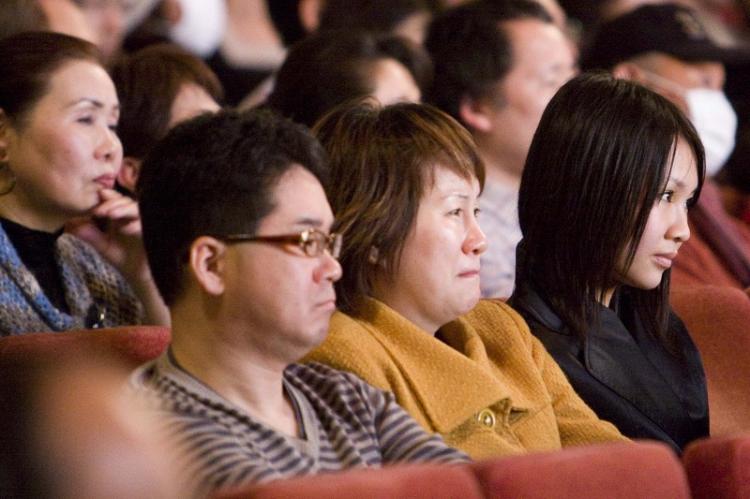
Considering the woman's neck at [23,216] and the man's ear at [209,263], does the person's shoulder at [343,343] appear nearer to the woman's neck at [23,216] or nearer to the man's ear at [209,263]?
the man's ear at [209,263]

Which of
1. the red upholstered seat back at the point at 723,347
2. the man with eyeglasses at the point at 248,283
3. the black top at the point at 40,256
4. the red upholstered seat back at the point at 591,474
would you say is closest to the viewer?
the red upholstered seat back at the point at 591,474


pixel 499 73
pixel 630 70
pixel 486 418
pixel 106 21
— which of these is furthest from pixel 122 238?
pixel 630 70

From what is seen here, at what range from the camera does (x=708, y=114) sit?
12.3 ft

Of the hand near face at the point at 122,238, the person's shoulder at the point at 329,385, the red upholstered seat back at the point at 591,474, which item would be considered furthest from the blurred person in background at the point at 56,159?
the red upholstered seat back at the point at 591,474

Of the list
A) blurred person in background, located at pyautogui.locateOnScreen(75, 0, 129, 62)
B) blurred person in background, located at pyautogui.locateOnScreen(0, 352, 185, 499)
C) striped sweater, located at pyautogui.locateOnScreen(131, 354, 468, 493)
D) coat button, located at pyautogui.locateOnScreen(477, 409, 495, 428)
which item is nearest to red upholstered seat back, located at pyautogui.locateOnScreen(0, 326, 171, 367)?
→ striped sweater, located at pyautogui.locateOnScreen(131, 354, 468, 493)

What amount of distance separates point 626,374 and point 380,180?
1.68 feet

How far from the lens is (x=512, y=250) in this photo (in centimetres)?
312

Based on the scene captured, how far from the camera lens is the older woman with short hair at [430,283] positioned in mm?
1890

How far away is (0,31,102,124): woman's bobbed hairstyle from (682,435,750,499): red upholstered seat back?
127cm

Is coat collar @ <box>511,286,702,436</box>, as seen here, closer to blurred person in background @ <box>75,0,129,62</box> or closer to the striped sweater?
the striped sweater

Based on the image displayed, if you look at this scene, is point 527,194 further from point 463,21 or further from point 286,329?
point 463,21

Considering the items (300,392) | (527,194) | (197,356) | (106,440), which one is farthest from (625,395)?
(106,440)

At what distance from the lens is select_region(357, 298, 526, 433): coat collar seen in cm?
186

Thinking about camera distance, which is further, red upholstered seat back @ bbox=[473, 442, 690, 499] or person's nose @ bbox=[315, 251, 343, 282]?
person's nose @ bbox=[315, 251, 343, 282]
